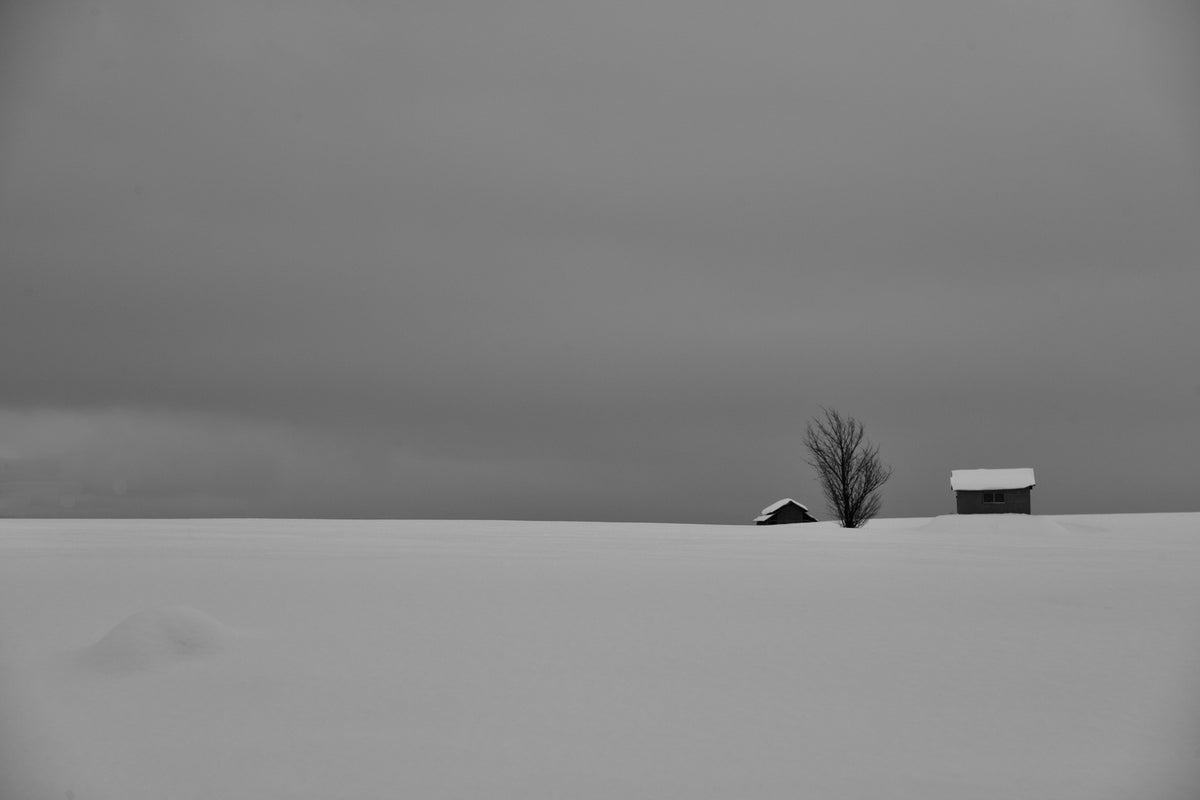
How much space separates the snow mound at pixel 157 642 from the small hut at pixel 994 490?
48.6m

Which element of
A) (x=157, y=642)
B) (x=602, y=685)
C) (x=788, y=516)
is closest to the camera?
(x=602, y=685)

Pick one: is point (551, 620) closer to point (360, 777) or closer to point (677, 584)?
point (677, 584)

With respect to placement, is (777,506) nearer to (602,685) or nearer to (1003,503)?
→ (1003,503)

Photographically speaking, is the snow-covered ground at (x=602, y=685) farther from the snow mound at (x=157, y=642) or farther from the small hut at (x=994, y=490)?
the small hut at (x=994, y=490)

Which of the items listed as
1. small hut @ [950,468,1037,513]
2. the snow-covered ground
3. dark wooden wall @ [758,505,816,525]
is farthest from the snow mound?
dark wooden wall @ [758,505,816,525]

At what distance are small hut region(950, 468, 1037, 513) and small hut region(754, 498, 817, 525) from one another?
9.70m

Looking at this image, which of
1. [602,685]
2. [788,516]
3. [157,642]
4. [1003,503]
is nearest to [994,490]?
[1003,503]

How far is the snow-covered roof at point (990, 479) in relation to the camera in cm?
5353

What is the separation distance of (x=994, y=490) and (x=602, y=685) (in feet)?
156

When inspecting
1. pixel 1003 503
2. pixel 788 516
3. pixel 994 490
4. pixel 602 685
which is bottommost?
pixel 602 685

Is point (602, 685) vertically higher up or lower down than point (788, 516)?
lower down

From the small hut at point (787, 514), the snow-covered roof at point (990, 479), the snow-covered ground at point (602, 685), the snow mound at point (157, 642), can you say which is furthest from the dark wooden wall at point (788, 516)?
the snow mound at point (157, 642)

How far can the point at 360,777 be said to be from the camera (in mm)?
9188

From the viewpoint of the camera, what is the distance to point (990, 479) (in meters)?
54.3
